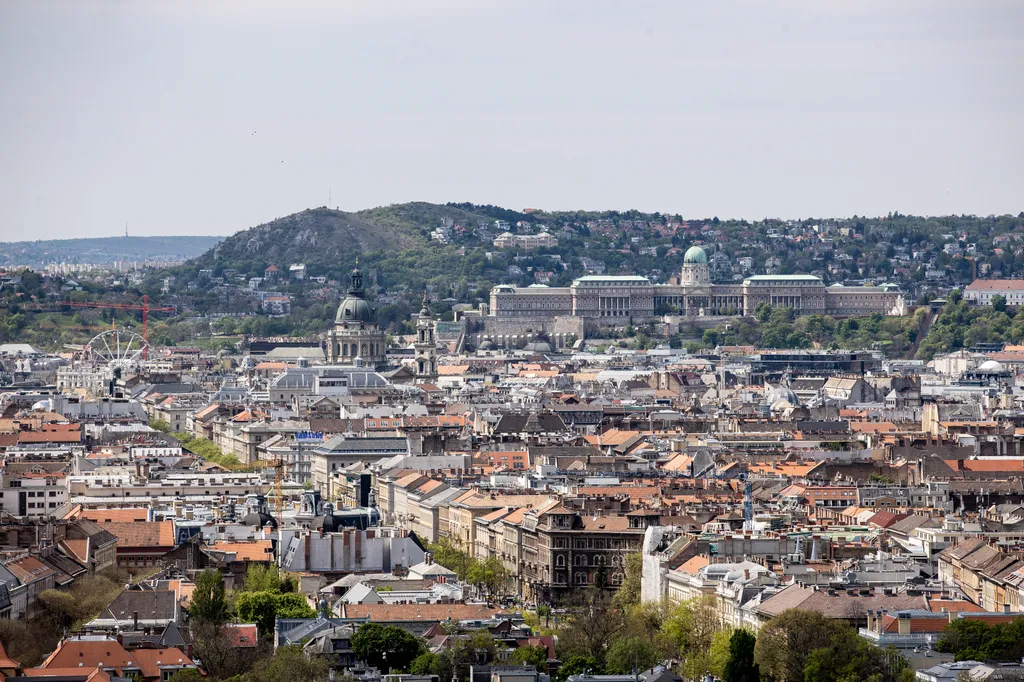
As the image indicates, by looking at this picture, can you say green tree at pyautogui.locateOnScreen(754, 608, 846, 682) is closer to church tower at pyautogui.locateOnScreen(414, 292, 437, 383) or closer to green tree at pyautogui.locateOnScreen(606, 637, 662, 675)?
green tree at pyautogui.locateOnScreen(606, 637, 662, 675)

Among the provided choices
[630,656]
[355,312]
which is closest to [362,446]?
[630,656]

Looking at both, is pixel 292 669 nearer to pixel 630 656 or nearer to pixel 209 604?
pixel 209 604

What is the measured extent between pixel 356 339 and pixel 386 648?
12694cm

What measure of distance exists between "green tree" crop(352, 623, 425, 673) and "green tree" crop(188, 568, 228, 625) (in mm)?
2953

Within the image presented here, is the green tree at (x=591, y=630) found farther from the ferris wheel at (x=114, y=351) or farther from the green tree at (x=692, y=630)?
the ferris wheel at (x=114, y=351)

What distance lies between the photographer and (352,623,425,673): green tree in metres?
49.4

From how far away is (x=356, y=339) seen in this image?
17650cm

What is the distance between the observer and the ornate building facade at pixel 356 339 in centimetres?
17550

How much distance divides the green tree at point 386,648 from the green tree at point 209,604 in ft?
9.69

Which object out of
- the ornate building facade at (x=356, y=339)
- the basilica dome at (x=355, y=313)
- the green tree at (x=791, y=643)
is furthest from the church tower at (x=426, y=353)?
the green tree at (x=791, y=643)

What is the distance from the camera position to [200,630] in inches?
2015

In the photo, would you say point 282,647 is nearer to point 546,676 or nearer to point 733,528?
point 546,676

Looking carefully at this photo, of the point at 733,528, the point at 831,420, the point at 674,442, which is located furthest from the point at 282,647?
the point at 831,420

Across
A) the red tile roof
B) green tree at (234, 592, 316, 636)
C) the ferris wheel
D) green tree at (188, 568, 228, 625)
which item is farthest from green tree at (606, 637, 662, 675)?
the ferris wheel
